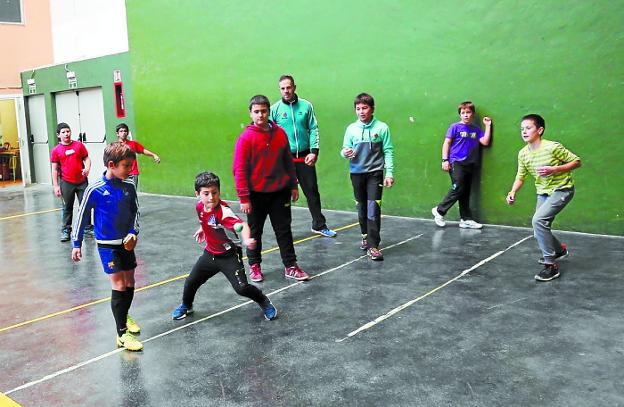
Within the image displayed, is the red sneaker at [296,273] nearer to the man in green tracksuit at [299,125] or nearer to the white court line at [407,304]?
the white court line at [407,304]

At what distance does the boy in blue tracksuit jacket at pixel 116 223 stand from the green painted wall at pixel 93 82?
9.15 m

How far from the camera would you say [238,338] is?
14.3ft

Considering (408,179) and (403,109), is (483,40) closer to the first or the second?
(403,109)

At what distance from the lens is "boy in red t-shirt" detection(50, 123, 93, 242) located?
27.3 feet

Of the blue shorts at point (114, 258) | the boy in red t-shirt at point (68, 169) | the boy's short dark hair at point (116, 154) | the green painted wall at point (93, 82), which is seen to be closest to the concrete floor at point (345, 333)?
the blue shorts at point (114, 258)

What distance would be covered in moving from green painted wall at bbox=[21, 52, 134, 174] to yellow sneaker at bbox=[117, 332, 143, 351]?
9340mm

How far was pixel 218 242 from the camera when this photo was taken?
15.0 feet

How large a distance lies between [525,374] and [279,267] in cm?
316

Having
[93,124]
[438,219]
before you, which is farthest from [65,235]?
[93,124]

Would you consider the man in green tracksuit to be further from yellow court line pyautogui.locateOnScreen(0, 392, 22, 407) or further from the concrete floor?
yellow court line pyautogui.locateOnScreen(0, 392, 22, 407)

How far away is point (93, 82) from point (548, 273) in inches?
446

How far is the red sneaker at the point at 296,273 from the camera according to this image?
5.74 metres

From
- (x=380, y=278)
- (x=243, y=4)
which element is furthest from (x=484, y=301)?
(x=243, y=4)

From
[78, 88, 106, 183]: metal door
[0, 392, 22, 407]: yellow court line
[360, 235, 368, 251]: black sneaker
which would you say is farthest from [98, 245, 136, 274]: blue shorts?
[78, 88, 106, 183]: metal door
